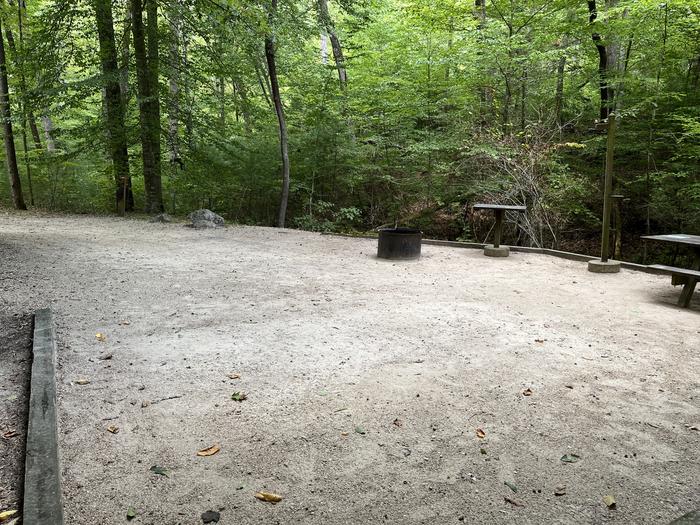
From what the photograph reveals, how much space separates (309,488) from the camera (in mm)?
1882

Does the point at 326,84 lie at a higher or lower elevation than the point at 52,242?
higher

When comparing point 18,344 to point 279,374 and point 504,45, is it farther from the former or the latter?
point 504,45

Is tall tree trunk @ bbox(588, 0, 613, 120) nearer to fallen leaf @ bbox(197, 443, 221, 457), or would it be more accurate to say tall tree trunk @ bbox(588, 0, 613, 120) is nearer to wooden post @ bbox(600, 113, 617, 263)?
wooden post @ bbox(600, 113, 617, 263)

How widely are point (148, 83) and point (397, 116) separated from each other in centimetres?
608

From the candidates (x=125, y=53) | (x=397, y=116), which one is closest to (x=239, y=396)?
(x=397, y=116)

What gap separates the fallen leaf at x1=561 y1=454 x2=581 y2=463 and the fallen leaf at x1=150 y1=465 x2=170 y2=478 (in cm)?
176

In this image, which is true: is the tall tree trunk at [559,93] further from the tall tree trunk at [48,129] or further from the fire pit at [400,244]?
the tall tree trunk at [48,129]

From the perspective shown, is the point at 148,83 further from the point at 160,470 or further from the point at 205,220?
the point at 160,470

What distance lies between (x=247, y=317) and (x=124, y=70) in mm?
8533

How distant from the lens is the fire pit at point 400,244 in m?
7.19

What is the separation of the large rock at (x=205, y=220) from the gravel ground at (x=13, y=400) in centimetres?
637

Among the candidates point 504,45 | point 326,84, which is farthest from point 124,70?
point 504,45

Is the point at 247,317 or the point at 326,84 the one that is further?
the point at 326,84

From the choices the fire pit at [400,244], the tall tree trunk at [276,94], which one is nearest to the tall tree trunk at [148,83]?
the tall tree trunk at [276,94]
